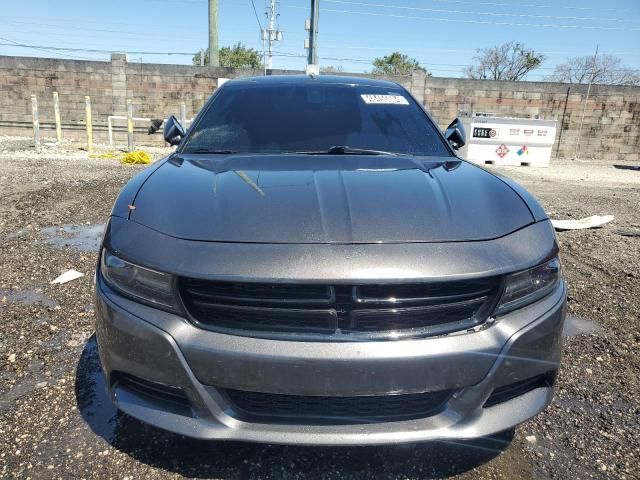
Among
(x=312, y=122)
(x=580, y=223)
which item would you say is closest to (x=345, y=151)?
(x=312, y=122)

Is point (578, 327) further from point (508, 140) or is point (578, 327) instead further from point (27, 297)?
point (508, 140)

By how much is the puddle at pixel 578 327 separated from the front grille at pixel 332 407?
1.95 m

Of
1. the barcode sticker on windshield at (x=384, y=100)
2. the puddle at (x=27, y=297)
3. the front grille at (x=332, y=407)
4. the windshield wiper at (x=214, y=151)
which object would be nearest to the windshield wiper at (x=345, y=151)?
the windshield wiper at (x=214, y=151)

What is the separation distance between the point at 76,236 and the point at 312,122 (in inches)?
135

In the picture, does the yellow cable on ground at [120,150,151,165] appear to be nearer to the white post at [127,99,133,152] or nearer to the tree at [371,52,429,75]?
the white post at [127,99,133,152]

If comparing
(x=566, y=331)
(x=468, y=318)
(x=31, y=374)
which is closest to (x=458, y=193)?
(x=468, y=318)

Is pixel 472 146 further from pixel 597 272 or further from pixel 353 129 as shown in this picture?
pixel 353 129

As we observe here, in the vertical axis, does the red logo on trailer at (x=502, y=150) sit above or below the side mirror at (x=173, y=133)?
below

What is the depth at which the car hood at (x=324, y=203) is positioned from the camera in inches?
66.5

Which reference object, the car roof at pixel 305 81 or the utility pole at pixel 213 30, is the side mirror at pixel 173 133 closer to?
the car roof at pixel 305 81

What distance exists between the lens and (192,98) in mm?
17797

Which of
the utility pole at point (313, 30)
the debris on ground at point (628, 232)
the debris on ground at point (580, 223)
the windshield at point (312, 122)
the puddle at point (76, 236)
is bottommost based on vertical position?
the puddle at point (76, 236)

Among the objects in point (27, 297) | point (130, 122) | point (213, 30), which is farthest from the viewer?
point (213, 30)

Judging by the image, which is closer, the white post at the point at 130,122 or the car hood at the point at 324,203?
the car hood at the point at 324,203
